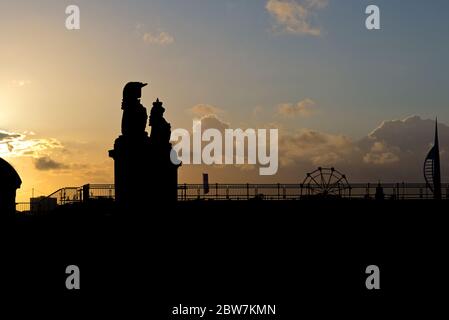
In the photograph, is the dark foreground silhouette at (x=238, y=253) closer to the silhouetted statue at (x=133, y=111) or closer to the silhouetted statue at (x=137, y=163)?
the silhouetted statue at (x=137, y=163)

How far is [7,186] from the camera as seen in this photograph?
3256 centimetres

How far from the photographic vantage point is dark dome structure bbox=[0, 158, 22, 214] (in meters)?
32.3

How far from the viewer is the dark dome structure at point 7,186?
32.3 meters

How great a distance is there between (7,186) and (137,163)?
22.0 feet

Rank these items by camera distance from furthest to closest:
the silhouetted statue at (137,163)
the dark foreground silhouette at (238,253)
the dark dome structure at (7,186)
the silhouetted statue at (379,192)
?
the silhouetted statue at (379,192) → the dark dome structure at (7,186) → the dark foreground silhouette at (238,253) → the silhouetted statue at (137,163)

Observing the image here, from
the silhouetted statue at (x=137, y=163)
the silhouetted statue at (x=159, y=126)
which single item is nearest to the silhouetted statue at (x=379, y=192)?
the silhouetted statue at (x=159, y=126)

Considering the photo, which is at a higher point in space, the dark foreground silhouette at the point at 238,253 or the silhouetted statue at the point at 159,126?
the silhouetted statue at the point at 159,126

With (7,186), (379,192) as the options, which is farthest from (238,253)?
(379,192)

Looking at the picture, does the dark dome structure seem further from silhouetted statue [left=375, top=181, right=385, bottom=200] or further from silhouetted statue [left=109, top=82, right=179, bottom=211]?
silhouetted statue [left=375, top=181, right=385, bottom=200]

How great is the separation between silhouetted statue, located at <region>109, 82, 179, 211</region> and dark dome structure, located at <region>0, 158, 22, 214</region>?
18.1ft

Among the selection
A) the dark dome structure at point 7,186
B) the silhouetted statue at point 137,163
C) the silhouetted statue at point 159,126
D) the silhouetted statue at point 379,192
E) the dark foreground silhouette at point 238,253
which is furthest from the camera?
the silhouetted statue at point 379,192

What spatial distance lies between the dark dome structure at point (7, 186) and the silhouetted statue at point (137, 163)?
5.51 m

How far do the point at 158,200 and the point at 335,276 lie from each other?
924cm
